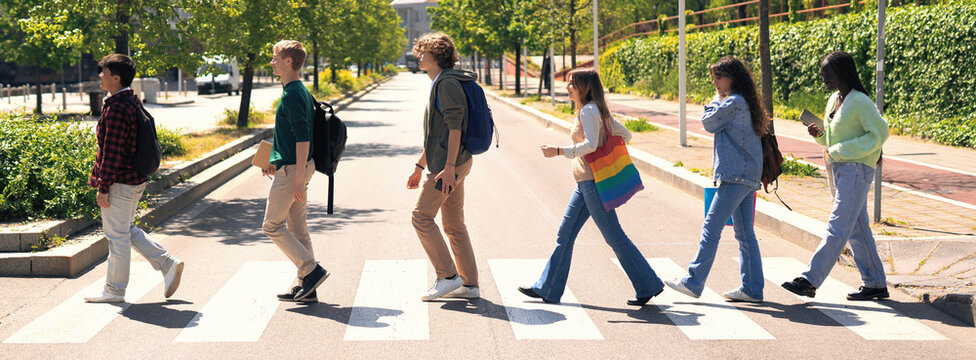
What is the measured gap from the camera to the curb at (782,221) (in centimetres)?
595

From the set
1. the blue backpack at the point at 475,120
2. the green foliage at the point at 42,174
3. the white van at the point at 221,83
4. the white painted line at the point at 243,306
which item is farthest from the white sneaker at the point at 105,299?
the white van at the point at 221,83

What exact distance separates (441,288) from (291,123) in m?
1.46

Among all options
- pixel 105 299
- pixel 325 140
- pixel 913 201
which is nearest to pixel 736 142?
pixel 325 140

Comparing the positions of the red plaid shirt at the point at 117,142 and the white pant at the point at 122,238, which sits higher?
the red plaid shirt at the point at 117,142

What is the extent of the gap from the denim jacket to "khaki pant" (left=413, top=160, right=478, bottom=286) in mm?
1595

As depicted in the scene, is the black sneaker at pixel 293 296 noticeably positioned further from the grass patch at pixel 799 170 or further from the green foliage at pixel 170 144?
the green foliage at pixel 170 144

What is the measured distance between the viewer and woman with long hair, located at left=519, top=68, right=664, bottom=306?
19.5 ft

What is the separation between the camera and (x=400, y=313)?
602cm

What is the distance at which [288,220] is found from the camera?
638 cm

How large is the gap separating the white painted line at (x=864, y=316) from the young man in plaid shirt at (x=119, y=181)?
426 cm

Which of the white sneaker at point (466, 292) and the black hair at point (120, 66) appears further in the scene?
the white sneaker at point (466, 292)

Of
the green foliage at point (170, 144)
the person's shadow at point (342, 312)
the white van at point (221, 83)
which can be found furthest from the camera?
the white van at point (221, 83)

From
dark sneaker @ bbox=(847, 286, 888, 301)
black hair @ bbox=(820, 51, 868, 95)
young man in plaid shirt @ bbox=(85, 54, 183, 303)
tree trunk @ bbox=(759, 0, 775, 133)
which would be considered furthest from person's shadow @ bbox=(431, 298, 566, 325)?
tree trunk @ bbox=(759, 0, 775, 133)

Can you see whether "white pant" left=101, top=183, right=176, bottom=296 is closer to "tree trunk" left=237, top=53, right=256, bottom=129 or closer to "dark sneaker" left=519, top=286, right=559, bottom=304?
"dark sneaker" left=519, top=286, right=559, bottom=304
